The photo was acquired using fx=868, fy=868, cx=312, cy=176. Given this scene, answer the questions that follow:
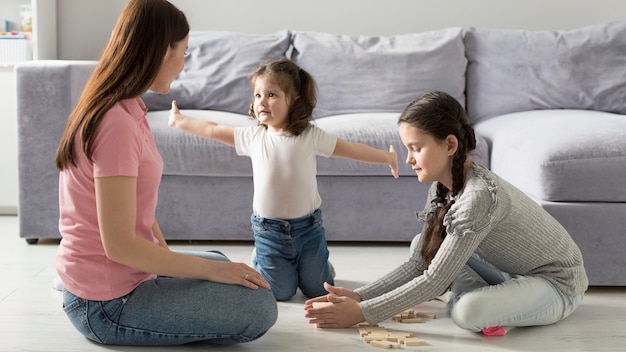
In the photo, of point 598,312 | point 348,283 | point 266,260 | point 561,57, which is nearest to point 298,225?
point 266,260

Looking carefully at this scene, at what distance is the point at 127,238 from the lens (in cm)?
182

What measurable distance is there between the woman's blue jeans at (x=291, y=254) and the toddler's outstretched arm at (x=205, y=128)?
0.27 m

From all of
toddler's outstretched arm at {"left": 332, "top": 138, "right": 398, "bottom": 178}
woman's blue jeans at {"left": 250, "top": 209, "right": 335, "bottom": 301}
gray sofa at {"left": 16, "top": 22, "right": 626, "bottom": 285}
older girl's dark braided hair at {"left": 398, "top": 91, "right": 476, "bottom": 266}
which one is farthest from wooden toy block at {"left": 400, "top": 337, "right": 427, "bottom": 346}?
gray sofa at {"left": 16, "top": 22, "right": 626, "bottom": 285}

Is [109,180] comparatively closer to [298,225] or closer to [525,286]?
[298,225]

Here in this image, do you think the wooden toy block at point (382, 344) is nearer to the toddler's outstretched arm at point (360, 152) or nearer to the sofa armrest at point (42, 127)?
the toddler's outstretched arm at point (360, 152)

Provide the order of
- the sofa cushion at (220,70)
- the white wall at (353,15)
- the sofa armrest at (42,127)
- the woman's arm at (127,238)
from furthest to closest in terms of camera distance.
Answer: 1. the white wall at (353,15)
2. the sofa cushion at (220,70)
3. the sofa armrest at (42,127)
4. the woman's arm at (127,238)

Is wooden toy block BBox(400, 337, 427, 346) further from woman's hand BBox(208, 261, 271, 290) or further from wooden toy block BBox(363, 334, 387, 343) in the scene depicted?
woman's hand BBox(208, 261, 271, 290)

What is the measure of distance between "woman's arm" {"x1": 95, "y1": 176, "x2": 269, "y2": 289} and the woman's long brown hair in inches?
5.3

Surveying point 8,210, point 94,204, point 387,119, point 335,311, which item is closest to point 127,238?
point 94,204

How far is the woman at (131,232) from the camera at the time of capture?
182 centimetres

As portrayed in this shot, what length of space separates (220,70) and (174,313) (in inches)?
75.3

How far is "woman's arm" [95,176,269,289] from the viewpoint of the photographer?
1799mm

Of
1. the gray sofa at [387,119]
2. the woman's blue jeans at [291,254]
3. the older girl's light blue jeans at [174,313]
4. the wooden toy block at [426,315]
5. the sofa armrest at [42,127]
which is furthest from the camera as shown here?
the sofa armrest at [42,127]

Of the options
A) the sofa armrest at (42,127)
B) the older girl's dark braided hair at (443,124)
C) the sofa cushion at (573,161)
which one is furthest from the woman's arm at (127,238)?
the sofa armrest at (42,127)
